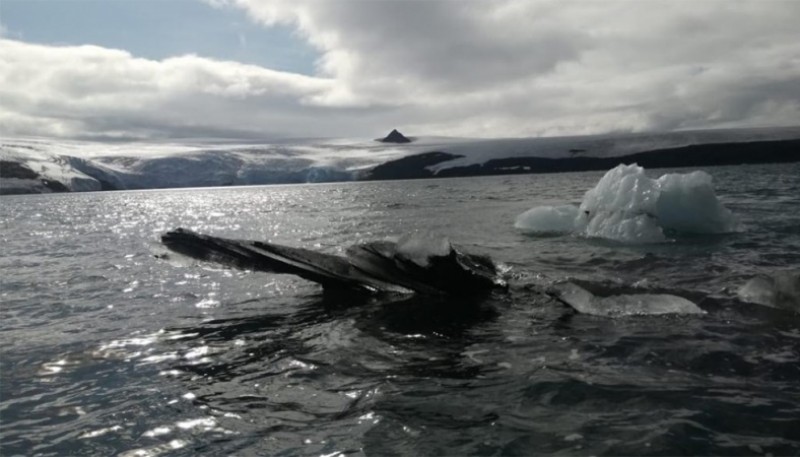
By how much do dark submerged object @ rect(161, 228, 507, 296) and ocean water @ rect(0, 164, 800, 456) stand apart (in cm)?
60

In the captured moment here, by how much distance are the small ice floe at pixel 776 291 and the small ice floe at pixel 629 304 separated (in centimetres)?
117

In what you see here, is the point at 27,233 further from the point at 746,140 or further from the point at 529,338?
the point at 746,140

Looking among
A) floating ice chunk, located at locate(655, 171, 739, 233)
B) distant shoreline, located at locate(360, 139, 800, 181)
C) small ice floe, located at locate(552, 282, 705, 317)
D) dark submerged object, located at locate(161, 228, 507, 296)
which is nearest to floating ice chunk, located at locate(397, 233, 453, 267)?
dark submerged object, located at locate(161, 228, 507, 296)

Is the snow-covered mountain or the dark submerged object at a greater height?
the snow-covered mountain

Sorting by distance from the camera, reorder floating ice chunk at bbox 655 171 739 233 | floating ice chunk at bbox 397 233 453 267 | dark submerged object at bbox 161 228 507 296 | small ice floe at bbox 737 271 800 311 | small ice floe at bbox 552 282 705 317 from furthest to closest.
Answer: floating ice chunk at bbox 655 171 739 233, dark submerged object at bbox 161 228 507 296, floating ice chunk at bbox 397 233 453 267, small ice floe at bbox 552 282 705 317, small ice floe at bbox 737 271 800 311

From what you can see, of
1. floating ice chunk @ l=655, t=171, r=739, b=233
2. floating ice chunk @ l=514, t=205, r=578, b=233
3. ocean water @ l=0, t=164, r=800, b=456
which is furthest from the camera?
floating ice chunk @ l=514, t=205, r=578, b=233

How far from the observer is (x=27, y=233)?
34.7 m

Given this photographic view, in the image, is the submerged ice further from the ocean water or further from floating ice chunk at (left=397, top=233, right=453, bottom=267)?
floating ice chunk at (left=397, top=233, right=453, bottom=267)

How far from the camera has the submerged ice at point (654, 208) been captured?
1888cm

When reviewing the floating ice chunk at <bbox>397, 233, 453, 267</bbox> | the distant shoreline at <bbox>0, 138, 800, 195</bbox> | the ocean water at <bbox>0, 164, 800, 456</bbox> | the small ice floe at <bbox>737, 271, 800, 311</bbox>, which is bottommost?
the ocean water at <bbox>0, 164, 800, 456</bbox>

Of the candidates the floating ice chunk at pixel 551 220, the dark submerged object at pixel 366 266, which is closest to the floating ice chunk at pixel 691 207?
the floating ice chunk at pixel 551 220

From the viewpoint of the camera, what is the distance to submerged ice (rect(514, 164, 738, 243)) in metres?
18.9

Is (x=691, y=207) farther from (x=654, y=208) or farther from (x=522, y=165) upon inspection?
(x=522, y=165)

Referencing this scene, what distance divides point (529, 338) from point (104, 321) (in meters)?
8.18
